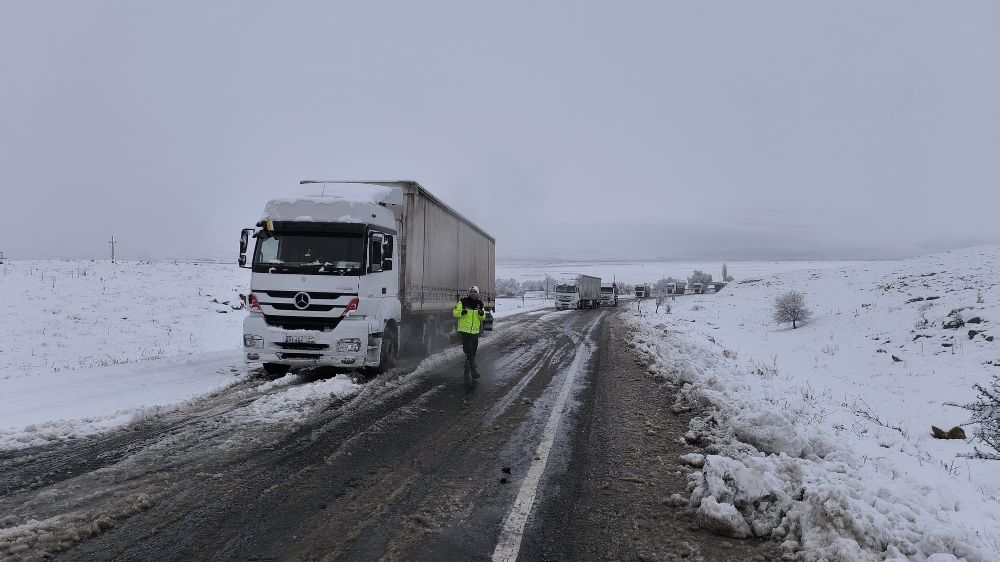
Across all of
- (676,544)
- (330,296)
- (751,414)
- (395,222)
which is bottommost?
(676,544)

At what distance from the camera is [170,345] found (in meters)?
15.5

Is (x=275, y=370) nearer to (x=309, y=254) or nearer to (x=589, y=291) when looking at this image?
(x=309, y=254)

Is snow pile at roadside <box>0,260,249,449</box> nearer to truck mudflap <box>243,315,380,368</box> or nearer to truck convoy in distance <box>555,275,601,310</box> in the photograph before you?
truck mudflap <box>243,315,380,368</box>

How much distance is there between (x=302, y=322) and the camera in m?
9.20

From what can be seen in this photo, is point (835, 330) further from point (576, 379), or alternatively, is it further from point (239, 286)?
point (239, 286)

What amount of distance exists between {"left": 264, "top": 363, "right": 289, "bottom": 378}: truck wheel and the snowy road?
1926 millimetres

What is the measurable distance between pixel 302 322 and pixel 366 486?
17.9ft

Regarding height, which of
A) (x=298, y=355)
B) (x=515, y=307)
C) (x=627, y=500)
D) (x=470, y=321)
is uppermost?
(x=470, y=321)

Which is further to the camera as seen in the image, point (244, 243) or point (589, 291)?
point (589, 291)

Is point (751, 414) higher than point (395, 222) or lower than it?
lower

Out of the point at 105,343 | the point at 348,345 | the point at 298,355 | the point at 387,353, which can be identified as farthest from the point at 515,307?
the point at 298,355

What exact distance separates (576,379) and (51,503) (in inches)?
318

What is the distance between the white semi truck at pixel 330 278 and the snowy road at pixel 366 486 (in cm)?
138

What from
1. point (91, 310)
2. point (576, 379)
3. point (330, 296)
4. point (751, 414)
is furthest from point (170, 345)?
point (751, 414)
